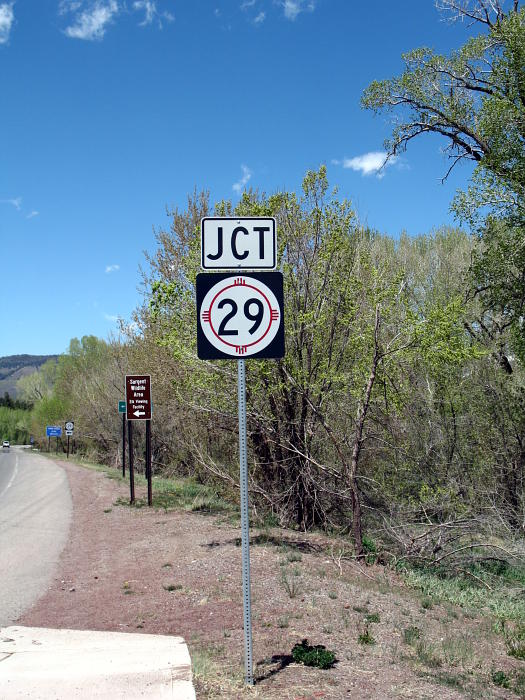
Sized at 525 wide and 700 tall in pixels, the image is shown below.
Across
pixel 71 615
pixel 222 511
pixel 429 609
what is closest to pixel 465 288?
pixel 222 511

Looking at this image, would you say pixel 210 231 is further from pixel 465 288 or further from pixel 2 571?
pixel 465 288

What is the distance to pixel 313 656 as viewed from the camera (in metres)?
5.14

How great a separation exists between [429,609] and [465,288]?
10.4 meters

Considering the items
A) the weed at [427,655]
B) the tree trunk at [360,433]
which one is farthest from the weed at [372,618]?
the tree trunk at [360,433]

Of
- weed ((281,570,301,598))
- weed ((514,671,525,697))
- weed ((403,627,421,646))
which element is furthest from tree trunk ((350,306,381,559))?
weed ((514,671,525,697))

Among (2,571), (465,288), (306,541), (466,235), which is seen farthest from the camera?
(466,235)

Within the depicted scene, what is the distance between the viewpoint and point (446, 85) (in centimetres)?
1510

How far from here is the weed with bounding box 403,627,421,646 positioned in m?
6.03

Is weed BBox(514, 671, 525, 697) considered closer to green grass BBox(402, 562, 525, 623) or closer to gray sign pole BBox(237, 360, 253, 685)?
green grass BBox(402, 562, 525, 623)

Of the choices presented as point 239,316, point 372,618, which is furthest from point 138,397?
point 239,316

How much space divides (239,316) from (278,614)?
11.3 feet

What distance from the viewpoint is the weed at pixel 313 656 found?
507 centimetres

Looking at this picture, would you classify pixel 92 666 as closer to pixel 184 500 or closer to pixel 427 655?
pixel 427 655

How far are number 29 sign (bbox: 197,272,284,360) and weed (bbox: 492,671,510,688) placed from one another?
127 inches
